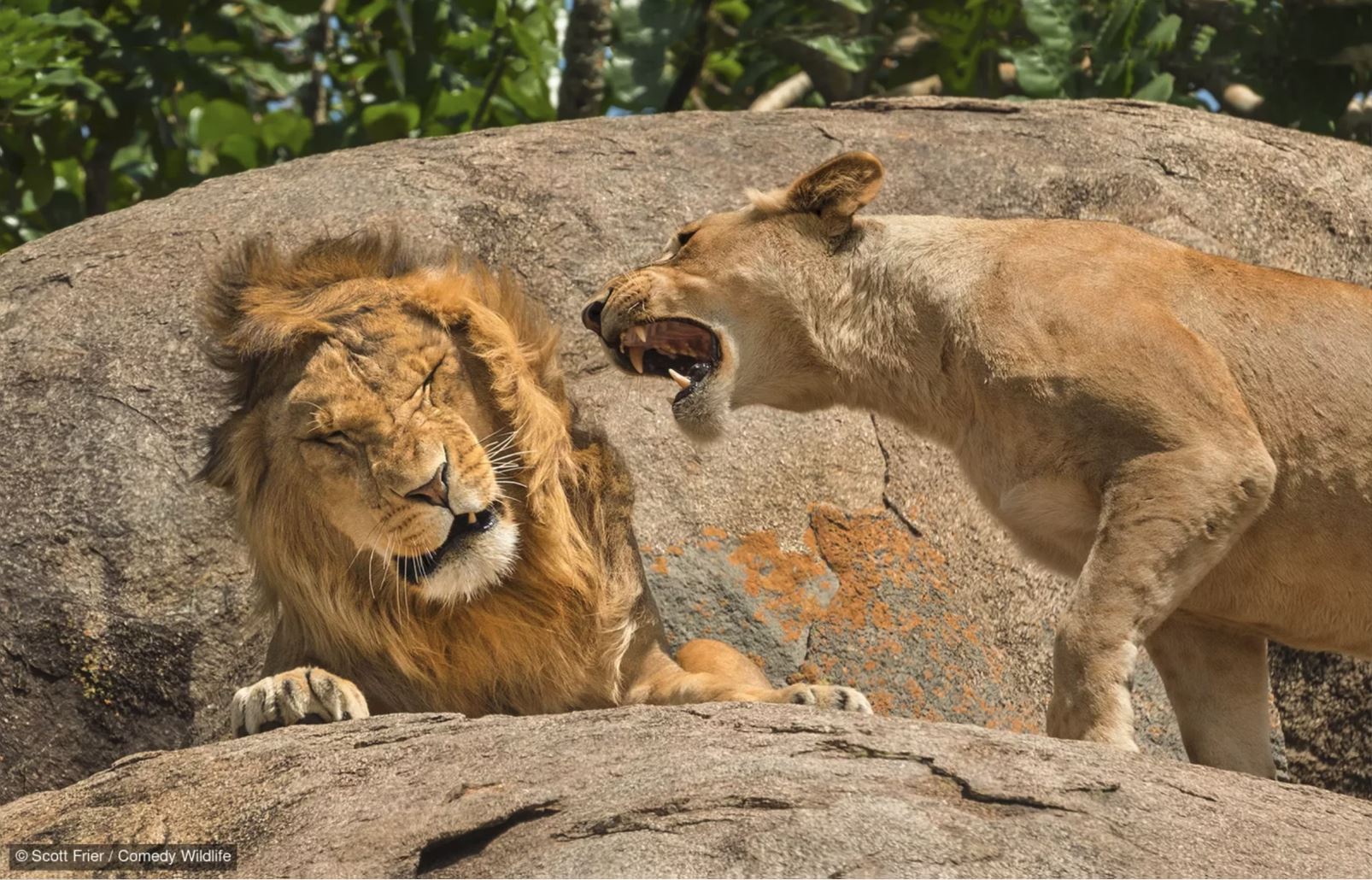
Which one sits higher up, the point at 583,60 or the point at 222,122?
the point at 583,60

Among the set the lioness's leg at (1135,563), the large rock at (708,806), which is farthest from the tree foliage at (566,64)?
the large rock at (708,806)

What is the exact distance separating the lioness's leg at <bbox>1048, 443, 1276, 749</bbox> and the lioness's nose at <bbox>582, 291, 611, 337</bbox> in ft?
4.50

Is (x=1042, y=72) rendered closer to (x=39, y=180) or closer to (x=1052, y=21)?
(x=1052, y=21)

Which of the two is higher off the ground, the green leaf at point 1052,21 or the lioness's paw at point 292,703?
the green leaf at point 1052,21

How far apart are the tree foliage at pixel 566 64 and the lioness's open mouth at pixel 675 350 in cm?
288

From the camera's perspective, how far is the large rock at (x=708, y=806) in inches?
109

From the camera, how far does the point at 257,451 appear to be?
4.16 meters

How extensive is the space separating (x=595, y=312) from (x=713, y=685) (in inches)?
39.9

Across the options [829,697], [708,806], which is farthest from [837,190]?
[708,806]

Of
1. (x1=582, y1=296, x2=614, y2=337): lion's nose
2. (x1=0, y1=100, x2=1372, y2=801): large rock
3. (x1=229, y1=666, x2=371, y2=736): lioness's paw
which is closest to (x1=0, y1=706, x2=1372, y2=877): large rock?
(x1=229, y1=666, x2=371, y2=736): lioness's paw

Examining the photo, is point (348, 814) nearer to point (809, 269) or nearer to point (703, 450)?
point (809, 269)

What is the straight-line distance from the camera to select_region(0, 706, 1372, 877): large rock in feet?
9.06

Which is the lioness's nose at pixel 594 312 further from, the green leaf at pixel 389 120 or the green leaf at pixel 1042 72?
the green leaf at pixel 1042 72

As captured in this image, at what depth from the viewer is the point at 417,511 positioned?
3828 millimetres
